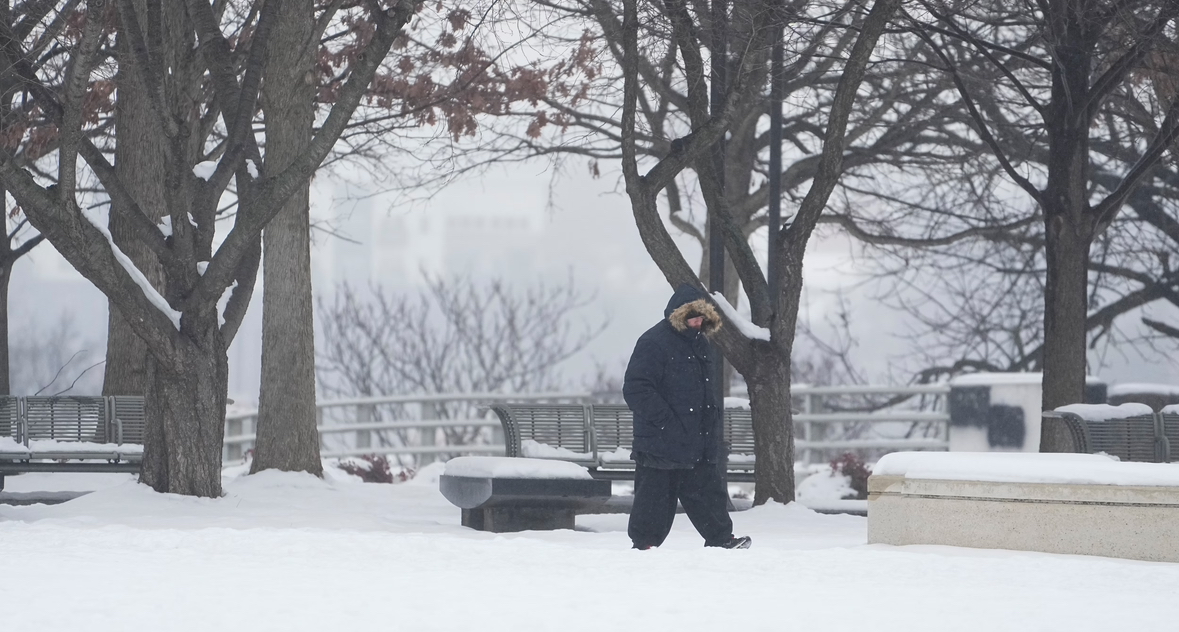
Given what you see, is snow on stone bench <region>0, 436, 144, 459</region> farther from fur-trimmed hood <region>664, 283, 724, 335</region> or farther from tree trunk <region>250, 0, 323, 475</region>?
fur-trimmed hood <region>664, 283, 724, 335</region>

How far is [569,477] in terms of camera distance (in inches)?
386

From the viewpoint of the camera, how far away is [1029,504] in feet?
25.1

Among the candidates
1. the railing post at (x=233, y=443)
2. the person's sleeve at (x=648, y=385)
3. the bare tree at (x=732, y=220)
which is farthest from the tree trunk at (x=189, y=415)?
the railing post at (x=233, y=443)

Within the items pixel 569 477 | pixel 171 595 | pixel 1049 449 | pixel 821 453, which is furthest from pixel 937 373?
pixel 171 595

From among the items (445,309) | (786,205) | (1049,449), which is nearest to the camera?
(1049,449)

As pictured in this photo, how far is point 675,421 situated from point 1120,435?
5243mm

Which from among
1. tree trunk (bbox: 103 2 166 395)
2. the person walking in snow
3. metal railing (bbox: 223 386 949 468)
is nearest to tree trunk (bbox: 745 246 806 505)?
the person walking in snow

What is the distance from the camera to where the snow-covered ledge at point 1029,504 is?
7457 millimetres

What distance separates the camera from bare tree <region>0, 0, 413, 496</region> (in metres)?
10.0

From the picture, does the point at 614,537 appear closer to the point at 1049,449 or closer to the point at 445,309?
the point at 1049,449

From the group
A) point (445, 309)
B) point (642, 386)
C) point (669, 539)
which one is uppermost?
point (445, 309)

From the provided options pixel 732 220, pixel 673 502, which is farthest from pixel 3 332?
pixel 673 502

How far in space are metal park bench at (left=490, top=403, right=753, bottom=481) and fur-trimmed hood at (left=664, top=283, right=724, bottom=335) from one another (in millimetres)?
3476

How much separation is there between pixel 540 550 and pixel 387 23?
15.2ft
